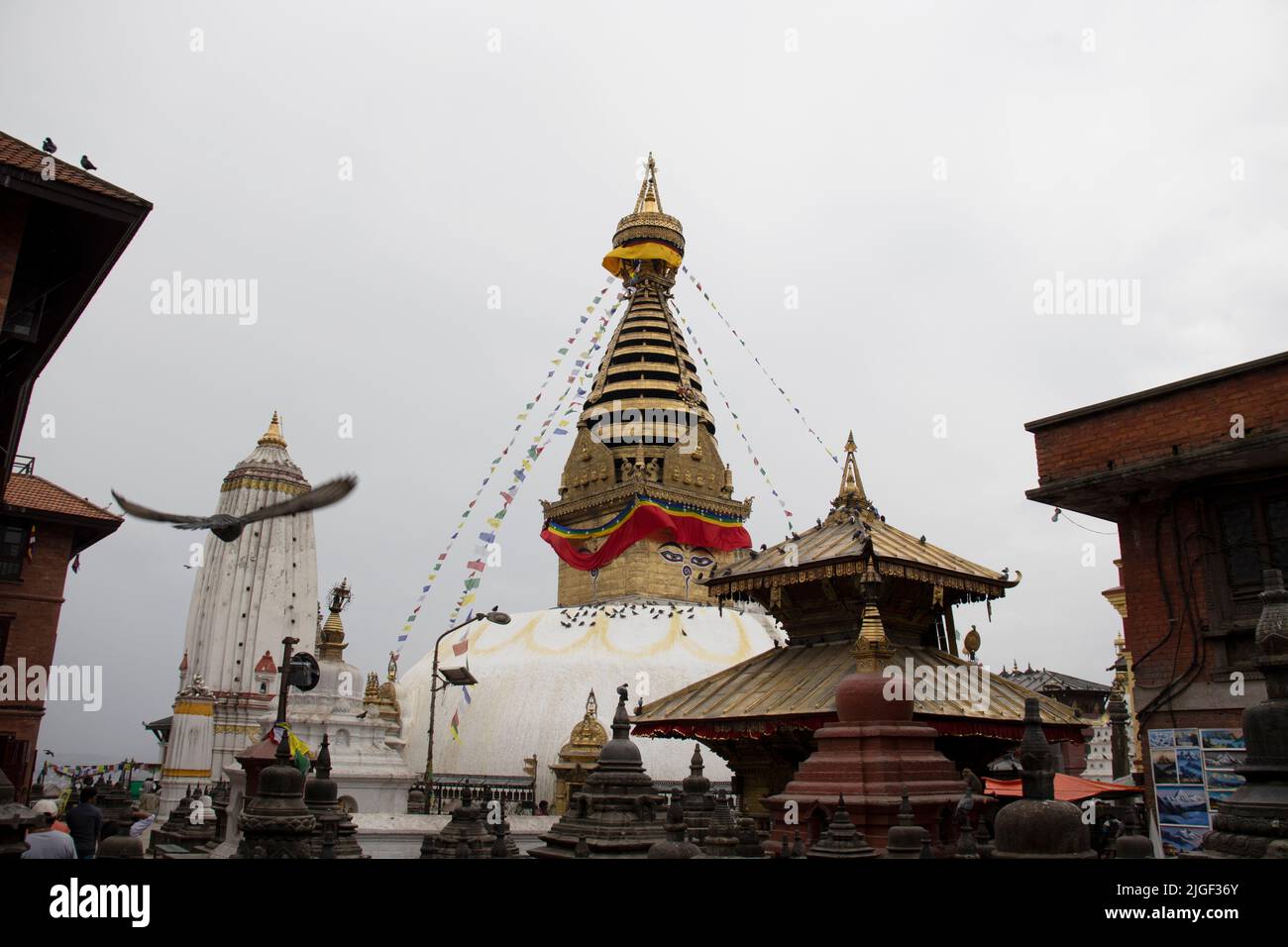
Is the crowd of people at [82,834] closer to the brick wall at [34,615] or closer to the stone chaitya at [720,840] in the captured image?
the stone chaitya at [720,840]

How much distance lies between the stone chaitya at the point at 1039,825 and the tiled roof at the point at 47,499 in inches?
868

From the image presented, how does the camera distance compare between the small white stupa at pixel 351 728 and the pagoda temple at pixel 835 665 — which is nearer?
the pagoda temple at pixel 835 665

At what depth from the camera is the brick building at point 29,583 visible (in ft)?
65.3

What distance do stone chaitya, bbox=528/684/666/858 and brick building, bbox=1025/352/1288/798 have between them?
6038 mm

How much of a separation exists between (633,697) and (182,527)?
16.9m

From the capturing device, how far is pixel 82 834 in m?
8.47

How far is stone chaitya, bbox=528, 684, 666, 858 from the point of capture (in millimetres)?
10547

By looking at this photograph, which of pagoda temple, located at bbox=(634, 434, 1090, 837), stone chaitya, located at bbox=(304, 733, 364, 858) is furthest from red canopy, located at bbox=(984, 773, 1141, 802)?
stone chaitya, located at bbox=(304, 733, 364, 858)

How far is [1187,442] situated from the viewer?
10258 mm

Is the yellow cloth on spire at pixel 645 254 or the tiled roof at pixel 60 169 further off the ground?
the yellow cloth on spire at pixel 645 254

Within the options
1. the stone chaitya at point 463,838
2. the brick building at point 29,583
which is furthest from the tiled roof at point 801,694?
the brick building at point 29,583

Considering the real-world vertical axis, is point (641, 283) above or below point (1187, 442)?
above
